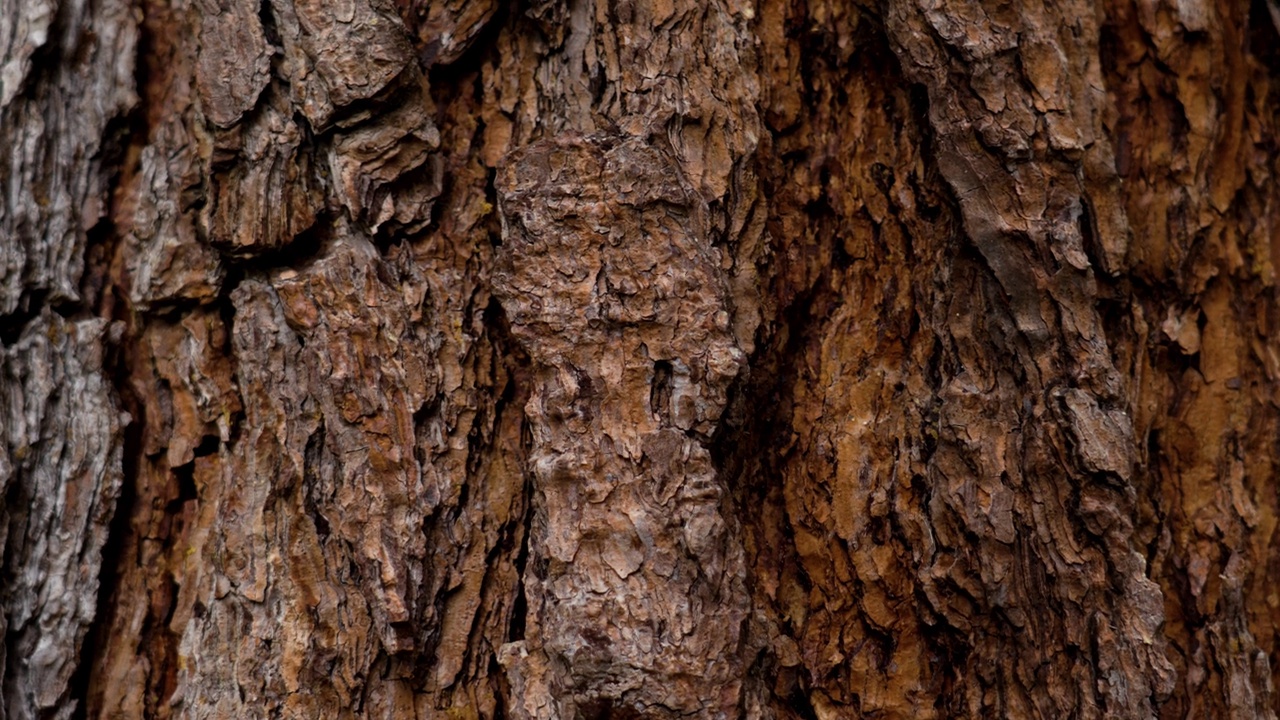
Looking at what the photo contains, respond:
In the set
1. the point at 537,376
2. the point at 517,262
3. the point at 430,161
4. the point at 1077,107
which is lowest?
the point at 537,376

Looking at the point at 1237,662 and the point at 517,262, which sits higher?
the point at 517,262

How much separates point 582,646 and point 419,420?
52 cm

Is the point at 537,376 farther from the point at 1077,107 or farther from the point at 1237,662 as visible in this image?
the point at 1237,662

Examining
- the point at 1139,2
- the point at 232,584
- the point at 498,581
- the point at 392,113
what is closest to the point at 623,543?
the point at 498,581

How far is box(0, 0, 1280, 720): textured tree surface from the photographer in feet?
5.65

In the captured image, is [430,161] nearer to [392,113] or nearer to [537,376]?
[392,113]

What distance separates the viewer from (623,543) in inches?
65.6

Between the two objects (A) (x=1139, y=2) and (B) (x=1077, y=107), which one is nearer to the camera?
(B) (x=1077, y=107)

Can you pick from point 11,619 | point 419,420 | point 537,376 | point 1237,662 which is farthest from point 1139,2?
point 11,619

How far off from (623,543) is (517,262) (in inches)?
21.2

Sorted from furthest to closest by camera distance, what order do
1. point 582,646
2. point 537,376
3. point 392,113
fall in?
point 392,113
point 537,376
point 582,646

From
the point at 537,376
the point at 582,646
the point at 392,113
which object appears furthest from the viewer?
the point at 392,113

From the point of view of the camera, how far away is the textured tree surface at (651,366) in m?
1.72

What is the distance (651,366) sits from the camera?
1.71m
